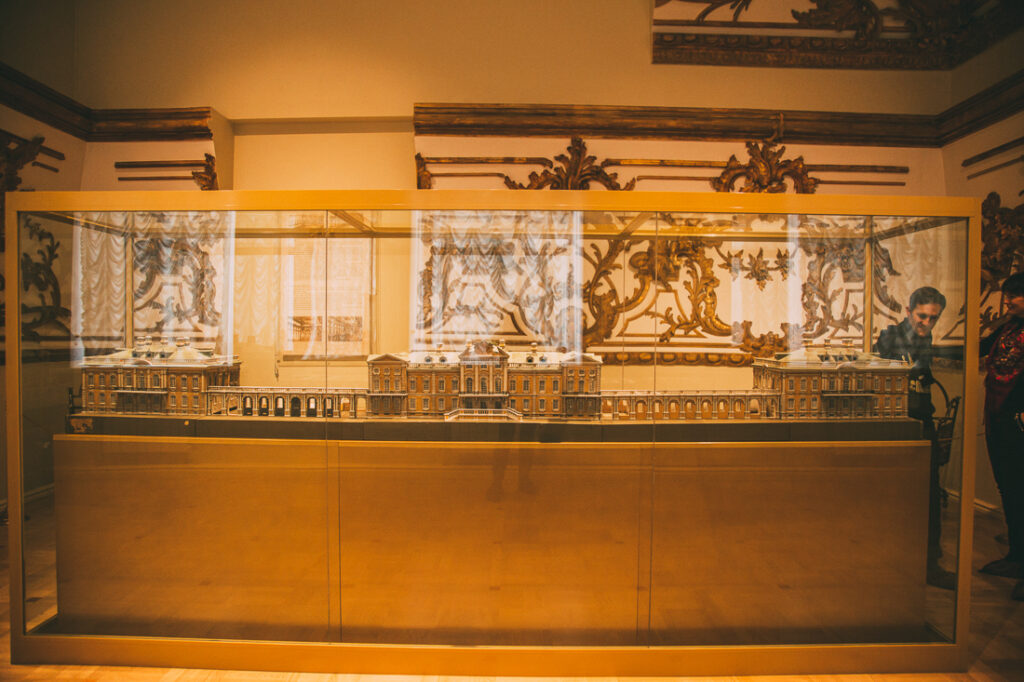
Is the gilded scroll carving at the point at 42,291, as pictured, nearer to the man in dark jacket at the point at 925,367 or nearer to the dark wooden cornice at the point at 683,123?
the dark wooden cornice at the point at 683,123

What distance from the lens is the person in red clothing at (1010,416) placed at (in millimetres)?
2557

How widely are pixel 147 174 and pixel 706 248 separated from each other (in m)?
4.22

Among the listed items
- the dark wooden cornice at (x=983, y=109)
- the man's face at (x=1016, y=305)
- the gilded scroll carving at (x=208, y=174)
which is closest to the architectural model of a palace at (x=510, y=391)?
the man's face at (x=1016, y=305)

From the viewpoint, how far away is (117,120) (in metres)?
3.80

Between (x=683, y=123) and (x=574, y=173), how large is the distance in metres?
0.92

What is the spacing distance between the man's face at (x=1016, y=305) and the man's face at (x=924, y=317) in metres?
1.07

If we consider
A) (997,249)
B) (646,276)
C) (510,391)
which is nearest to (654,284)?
(646,276)

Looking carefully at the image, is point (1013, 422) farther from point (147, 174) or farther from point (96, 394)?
point (147, 174)

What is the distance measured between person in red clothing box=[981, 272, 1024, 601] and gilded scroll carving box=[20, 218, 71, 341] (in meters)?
4.40

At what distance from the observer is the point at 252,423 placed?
198 centimetres

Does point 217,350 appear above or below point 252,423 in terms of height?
above

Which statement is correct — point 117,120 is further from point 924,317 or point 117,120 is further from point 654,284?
point 924,317

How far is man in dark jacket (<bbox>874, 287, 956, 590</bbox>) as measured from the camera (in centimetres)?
196

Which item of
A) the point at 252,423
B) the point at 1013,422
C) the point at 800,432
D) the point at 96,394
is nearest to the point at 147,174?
the point at 96,394
